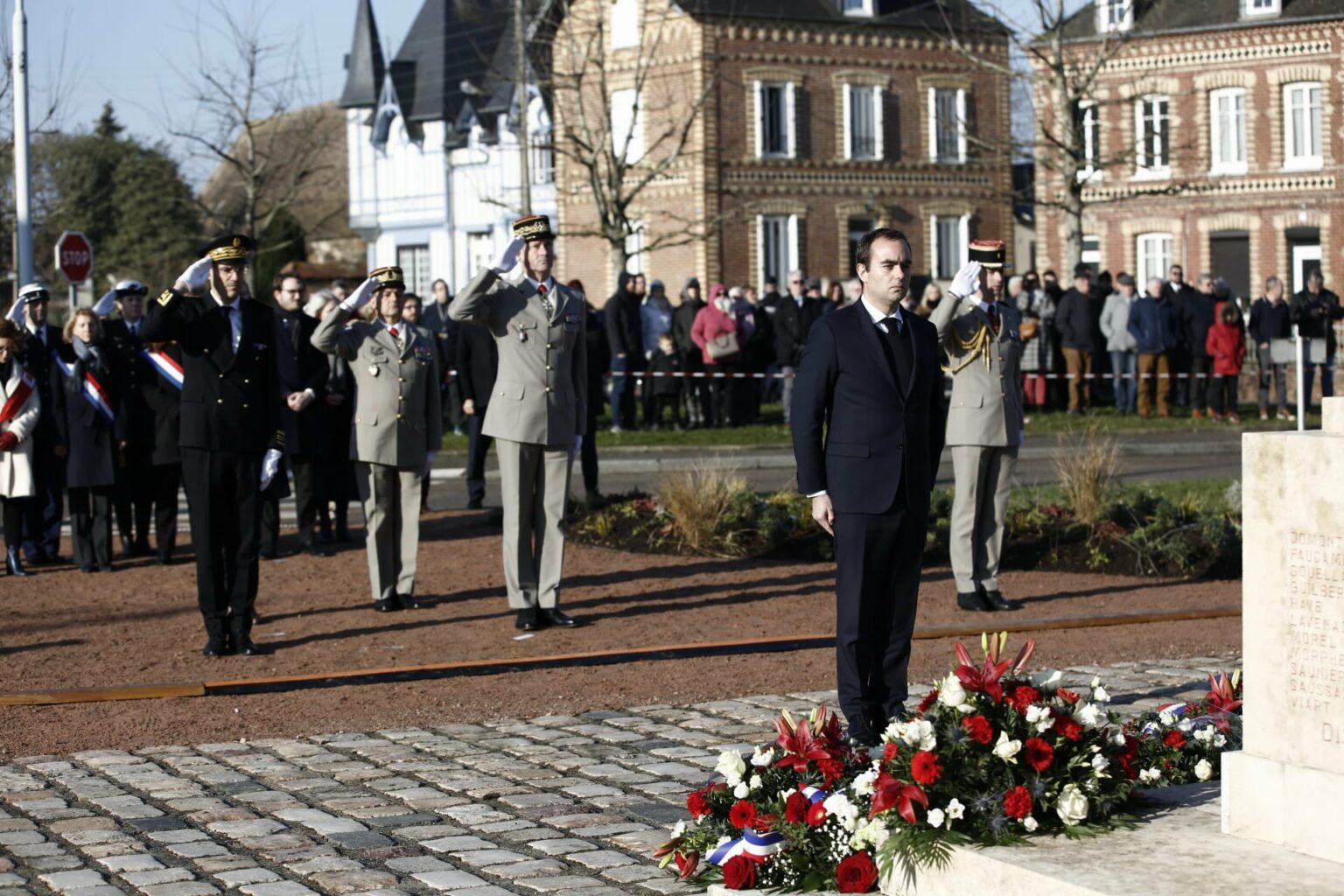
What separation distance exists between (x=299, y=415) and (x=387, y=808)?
8.50m

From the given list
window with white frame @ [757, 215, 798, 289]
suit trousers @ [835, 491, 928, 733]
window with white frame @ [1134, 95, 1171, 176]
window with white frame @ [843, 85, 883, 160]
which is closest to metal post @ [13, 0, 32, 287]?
suit trousers @ [835, 491, 928, 733]

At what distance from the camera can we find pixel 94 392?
573 inches

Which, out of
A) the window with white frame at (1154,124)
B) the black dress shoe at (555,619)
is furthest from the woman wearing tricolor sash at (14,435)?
the window with white frame at (1154,124)

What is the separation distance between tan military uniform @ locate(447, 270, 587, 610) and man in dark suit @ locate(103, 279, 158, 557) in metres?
4.25

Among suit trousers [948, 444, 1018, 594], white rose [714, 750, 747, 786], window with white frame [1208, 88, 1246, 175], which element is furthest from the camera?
window with white frame [1208, 88, 1246, 175]

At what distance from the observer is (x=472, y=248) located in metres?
63.3

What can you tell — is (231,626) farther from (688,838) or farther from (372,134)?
(372,134)

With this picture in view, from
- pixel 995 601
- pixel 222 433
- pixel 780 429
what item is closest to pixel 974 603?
pixel 995 601

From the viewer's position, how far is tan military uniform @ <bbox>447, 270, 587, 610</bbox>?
11367mm

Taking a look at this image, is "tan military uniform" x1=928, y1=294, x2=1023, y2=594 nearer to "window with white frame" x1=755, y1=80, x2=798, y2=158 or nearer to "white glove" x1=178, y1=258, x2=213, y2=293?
"white glove" x1=178, y1=258, x2=213, y2=293

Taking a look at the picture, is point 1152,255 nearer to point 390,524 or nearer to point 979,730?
point 390,524

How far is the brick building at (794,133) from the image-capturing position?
166 ft

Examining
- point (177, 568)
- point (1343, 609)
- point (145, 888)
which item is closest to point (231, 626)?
point (177, 568)

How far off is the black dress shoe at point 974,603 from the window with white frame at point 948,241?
43206 mm
